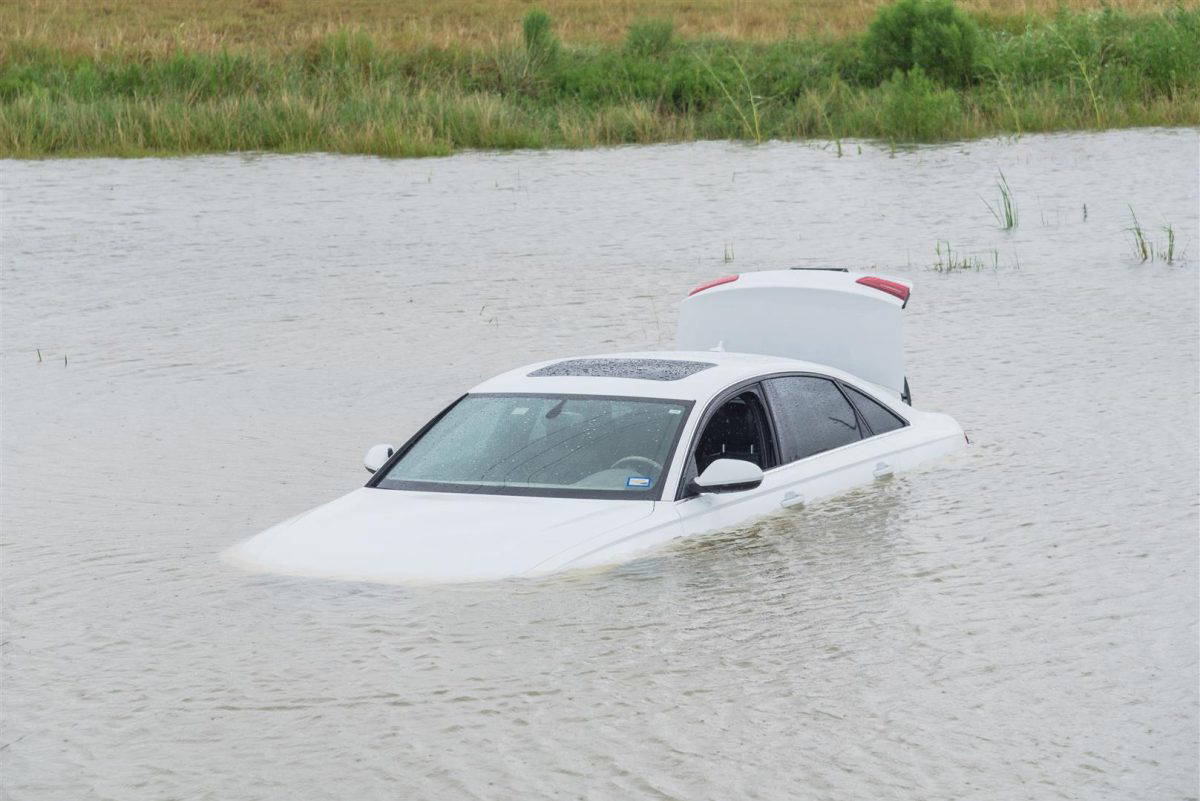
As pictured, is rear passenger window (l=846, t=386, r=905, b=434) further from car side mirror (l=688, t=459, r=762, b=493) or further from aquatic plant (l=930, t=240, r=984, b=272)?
aquatic plant (l=930, t=240, r=984, b=272)

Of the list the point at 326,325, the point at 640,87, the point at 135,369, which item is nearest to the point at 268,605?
the point at 135,369

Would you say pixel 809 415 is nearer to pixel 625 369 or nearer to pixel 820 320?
pixel 625 369

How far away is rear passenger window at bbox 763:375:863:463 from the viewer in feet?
30.1

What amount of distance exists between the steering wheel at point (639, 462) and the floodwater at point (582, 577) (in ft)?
1.40

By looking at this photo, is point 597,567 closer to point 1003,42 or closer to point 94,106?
point 94,106

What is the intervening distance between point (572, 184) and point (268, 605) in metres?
20.2

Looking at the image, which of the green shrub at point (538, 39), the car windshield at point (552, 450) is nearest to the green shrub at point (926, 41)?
the green shrub at point (538, 39)

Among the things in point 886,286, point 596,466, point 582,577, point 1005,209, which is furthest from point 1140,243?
point 582,577

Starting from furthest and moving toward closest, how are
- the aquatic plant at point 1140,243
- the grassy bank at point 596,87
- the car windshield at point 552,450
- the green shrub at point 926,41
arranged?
the green shrub at point 926,41 → the grassy bank at point 596,87 → the aquatic plant at point 1140,243 → the car windshield at point 552,450

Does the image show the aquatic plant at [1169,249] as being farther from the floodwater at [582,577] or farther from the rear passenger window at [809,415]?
the rear passenger window at [809,415]

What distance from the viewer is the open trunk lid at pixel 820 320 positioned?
36.3ft

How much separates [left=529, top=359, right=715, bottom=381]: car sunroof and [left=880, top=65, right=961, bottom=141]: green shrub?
2298 cm

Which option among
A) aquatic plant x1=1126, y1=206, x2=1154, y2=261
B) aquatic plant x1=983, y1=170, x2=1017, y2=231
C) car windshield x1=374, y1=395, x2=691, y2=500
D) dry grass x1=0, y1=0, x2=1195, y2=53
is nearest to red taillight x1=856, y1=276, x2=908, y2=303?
car windshield x1=374, y1=395, x2=691, y2=500

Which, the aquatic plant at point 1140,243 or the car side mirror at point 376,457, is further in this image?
the aquatic plant at point 1140,243
